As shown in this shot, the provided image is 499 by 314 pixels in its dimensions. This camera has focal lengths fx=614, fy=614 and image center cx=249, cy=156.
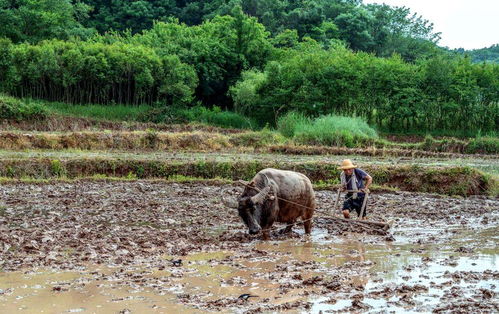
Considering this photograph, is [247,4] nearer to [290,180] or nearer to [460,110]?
[460,110]

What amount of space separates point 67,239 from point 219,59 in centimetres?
3299

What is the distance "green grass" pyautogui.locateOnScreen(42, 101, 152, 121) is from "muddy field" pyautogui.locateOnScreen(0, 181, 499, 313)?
1970 centimetres

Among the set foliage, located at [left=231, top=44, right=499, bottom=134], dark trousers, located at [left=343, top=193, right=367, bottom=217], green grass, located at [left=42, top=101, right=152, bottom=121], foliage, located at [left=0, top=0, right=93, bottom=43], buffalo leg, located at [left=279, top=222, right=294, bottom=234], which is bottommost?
buffalo leg, located at [left=279, top=222, right=294, bottom=234]

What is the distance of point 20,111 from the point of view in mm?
29234

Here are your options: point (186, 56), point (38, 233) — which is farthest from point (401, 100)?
point (38, 233)

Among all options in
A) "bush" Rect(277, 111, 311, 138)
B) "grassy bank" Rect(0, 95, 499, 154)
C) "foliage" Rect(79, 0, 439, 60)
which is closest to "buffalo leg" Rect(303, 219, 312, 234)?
"grassy bank" Rect(0, 95, 499, 154)

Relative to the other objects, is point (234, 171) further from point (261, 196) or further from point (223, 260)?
point (223, 260)

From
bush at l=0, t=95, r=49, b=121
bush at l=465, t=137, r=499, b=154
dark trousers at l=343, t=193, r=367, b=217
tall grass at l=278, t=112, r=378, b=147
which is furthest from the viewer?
bush at l=0, t=95, r=49, b=121

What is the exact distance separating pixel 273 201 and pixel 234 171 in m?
7.91

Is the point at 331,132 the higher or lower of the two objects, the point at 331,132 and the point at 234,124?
the higher

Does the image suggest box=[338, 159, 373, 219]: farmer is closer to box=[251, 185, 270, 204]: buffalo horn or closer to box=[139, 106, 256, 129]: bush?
box=[251, 185, 270, 204]: buffalo horn

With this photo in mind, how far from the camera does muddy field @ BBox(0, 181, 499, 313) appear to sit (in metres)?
Answer: 6.54

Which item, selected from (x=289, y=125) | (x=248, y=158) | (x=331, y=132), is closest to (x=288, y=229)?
(x=248, y=158)

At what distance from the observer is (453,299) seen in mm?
6543
